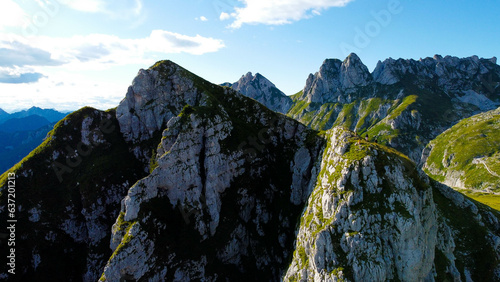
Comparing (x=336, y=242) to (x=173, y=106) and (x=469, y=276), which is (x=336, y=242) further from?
(x=173, y=106)

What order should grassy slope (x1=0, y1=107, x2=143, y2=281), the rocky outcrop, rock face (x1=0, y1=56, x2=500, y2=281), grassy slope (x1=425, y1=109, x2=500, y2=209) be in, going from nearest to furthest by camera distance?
rock face (x1=0, y1=56, x2=500, y2=281)
the rocky outcrop
grassy slope (x1=0, y1=107, x2=143, y2=281)
grassy slope (x1=425, y1=109, x2=500, y2=209)

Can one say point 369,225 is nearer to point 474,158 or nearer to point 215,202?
point 215,202

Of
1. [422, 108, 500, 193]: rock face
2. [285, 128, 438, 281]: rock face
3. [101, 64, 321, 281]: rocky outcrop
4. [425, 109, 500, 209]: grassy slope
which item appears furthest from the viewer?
[422, 108, 500, 193]: rock face

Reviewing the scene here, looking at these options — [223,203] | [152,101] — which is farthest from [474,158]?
[152,101]
